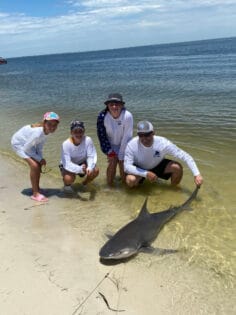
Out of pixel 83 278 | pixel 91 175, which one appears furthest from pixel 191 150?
pixel 83 278

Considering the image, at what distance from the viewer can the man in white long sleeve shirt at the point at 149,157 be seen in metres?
6.43

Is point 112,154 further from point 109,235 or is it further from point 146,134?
point 109,235

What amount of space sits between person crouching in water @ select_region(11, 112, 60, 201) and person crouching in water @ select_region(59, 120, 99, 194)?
0.40 meters

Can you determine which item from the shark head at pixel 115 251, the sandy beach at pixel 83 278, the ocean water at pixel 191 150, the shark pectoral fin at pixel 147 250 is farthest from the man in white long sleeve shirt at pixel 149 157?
the shark head at pixel 115 251

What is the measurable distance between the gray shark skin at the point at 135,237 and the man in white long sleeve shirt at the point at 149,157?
1042 mm

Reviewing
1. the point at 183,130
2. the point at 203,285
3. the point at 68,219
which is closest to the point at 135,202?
the point at 68,219

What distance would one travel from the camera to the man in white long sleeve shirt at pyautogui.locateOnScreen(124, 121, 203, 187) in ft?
21.1

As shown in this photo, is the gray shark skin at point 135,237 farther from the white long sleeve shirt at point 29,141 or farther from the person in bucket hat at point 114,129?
the white long sleeve shirt at point 29,141

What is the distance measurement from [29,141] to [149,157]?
80.8 inches

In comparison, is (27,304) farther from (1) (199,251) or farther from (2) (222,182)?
(2) (222,182)

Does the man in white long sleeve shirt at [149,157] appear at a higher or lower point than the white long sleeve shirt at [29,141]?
lower

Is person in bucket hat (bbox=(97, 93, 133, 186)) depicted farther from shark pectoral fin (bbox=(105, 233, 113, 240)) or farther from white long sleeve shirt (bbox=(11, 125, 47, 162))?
shark pectoral fin (bbox=(105, 233, 113, 240))

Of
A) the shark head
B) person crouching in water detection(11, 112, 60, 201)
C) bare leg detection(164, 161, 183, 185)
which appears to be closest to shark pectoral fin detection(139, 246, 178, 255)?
the shark head

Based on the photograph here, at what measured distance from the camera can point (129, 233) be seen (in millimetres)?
5016
